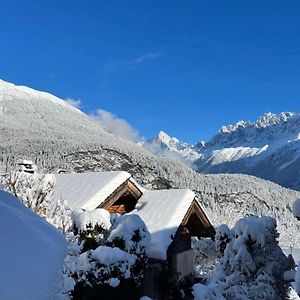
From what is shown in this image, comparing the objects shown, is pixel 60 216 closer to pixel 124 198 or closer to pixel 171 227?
pixel 171 227

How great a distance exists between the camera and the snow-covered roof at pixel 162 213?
16.3 m

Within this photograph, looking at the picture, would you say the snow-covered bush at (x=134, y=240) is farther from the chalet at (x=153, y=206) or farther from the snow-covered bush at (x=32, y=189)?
the chalet at (x=153, y=206)

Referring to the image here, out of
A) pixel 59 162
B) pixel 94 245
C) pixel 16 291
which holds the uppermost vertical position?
pixel 59 162

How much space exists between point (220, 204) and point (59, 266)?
5330 inches

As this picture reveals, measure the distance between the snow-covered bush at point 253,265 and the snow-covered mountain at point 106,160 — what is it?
92585 mm

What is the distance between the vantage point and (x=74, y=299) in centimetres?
1182

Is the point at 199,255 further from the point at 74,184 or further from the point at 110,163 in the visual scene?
the point at 110,163

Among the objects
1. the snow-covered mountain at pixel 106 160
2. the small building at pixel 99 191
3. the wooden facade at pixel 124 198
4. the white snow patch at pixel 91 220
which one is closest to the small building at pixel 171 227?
the wooden facade at pixel 124 198

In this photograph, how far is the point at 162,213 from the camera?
1830cm

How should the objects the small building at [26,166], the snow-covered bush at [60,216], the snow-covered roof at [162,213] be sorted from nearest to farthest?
the snow-covered bush at [60,216], the snow-covered roof at [162,213], the small building at [26,166]

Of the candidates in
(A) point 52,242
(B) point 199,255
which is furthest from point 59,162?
(A) point 52,242

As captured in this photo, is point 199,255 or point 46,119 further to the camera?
point 46,119

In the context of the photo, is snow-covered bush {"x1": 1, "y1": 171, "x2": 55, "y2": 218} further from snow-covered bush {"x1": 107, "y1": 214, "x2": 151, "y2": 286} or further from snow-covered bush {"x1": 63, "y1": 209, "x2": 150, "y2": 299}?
snow-covered bush {"x1": 107, "y1": 214, "x2": 151, "y2": 286}

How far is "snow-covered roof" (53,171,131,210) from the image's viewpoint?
1722cm
